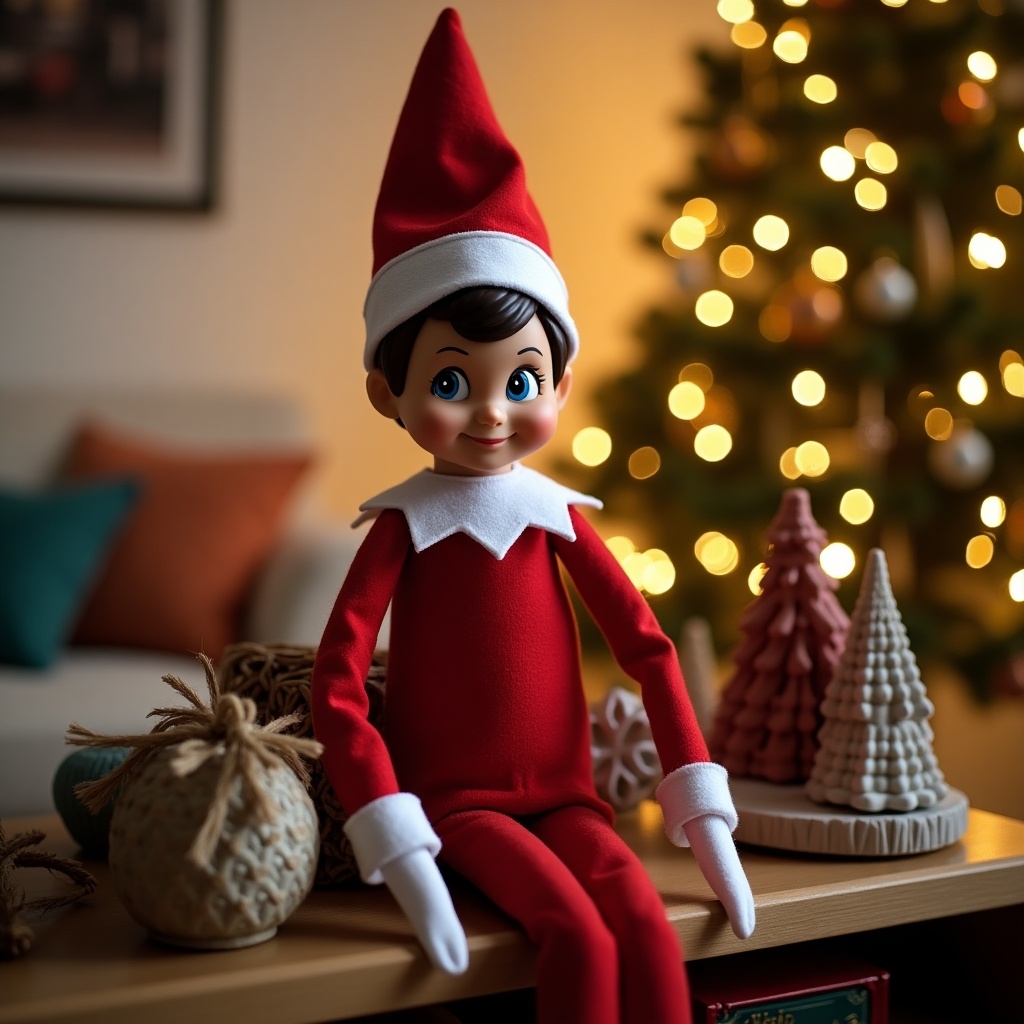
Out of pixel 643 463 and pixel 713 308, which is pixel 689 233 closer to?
pixel 713 308

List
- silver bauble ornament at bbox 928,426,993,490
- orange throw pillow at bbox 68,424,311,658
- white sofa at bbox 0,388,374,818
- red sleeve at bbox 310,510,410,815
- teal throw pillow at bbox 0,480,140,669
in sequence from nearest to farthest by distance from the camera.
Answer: red sleeve at bbox 310,510,410,815
white sofa at bbox 0,388,374,818
teal throw pillow at bbox 0,480,140,669
orange throw pillow at bbox 68,424,311,658
silver bauble ornament at bbox 928,426,993,490

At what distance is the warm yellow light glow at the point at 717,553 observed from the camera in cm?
231

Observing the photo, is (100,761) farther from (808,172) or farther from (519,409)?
(808,172)

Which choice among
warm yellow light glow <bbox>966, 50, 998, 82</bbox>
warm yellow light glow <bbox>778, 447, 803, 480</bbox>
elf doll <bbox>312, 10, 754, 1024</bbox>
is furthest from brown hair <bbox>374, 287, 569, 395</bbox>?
warm yellow light glow <bbox>966, 50, 998, 82</bbox>

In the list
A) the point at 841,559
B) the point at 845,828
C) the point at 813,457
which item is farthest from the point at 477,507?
the point at 813,457

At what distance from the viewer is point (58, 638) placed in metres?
1.84

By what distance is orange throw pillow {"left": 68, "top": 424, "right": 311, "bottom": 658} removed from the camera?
1938mm

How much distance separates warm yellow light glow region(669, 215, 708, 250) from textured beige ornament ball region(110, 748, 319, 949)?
181 centimetres

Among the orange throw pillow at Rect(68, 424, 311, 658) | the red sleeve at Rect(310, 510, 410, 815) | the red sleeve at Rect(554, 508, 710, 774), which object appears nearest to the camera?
the red sleeve at Rect(310, 510, 410, 815)

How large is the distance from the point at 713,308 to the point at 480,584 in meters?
1.52

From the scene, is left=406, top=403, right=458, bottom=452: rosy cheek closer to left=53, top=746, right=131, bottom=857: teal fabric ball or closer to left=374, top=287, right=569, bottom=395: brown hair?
left=374, top=287, right=569, bottom=395: brown hair

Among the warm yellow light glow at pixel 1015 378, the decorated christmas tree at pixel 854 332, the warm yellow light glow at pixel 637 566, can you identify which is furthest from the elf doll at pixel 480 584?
the warm yellow light glow at pixel 1015 378

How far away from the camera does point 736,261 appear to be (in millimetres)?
2371

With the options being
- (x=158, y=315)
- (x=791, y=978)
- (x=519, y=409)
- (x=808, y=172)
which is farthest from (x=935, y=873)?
(x=158, y=315)
